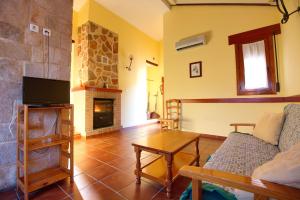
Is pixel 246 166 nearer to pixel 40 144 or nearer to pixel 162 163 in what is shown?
pixel 162 163

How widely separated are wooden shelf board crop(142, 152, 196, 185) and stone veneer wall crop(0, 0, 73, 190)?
1123 millimetres

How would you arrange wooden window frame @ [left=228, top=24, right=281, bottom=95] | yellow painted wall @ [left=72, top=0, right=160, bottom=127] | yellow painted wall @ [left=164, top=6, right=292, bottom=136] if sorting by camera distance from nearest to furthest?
1. wooden window frame @ [left=228, top=24, right=281, bottom=95]
2. yellow painted wall @ [left=164, top=6, right=292, bottom=136]
3. yellow painted wall @ [left=72, top=0, right=160, bottom=127]

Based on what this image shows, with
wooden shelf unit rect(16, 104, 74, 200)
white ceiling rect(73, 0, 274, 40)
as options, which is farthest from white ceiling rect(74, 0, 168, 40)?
wooden shelf unit rect(16, 104, 74, 200)

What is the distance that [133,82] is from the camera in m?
5.09

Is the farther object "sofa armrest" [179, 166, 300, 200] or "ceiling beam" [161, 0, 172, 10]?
"ceiling beam" [161, 0, 172, 10]

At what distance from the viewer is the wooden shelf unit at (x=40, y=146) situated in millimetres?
1374

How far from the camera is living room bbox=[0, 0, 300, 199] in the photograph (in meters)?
1.53

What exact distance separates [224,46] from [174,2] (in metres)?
1.82

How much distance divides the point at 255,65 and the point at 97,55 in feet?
11.8

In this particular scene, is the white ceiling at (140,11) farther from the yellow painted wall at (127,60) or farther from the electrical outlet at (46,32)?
the electrical outlet at (46,32)

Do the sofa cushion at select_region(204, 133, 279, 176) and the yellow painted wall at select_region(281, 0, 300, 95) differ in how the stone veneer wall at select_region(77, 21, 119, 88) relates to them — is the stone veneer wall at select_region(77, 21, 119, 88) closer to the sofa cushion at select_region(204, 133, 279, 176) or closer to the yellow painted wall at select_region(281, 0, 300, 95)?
the sofa cushion at select_region(204, 133, 279, 176)

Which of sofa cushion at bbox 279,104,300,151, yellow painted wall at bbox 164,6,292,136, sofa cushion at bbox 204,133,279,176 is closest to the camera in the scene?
sofa cushion at bbox 204,133,279,176

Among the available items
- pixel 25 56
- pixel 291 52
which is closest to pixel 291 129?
pixel 291 52

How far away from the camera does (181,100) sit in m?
4.00
